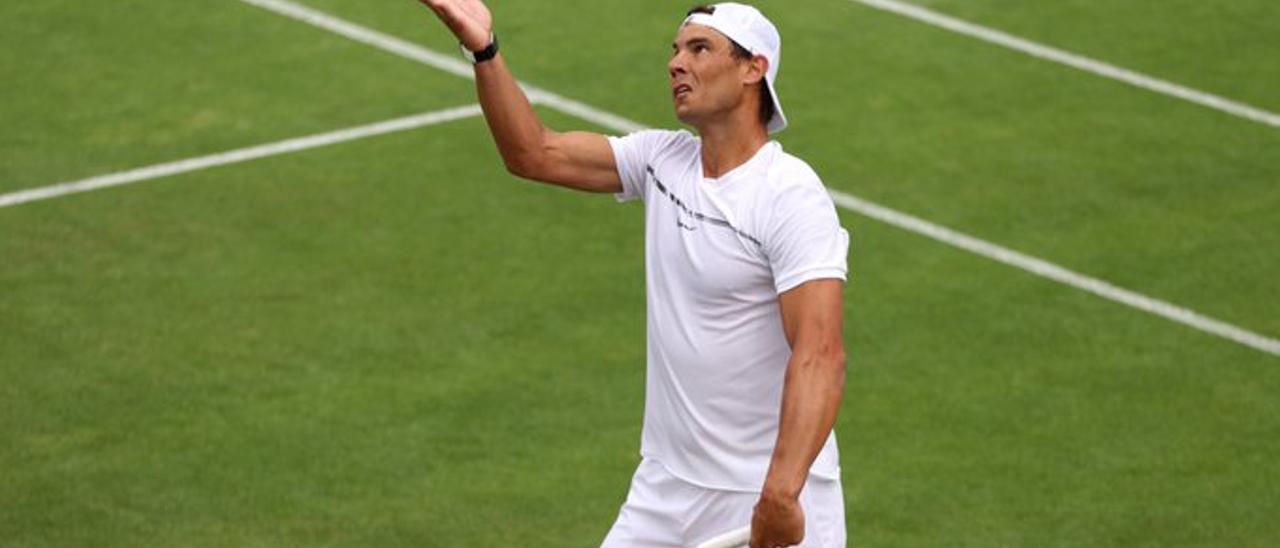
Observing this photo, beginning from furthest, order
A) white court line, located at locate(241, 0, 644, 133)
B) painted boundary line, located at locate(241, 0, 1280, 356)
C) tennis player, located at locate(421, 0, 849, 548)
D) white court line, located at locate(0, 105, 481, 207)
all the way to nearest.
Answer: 1. white court line, located at locate(241, 0, 644, 133)
2. white court line, located at locate(0, 105, 481, 207)
3. painted boundary line, located at locate(241, 0, 1280, 356)
4. tennis player, located at locate(421, 0, 849, 548)

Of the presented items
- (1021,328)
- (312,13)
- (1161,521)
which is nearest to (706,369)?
(1161,521)

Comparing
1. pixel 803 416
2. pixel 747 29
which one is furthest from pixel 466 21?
pixel 803 416

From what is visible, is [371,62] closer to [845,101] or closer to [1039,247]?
[845,101]

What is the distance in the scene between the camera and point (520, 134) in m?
8.50

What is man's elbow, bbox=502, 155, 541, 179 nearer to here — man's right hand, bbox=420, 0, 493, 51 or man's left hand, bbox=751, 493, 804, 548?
man's right hand, bbox=420, 0, 493, 51

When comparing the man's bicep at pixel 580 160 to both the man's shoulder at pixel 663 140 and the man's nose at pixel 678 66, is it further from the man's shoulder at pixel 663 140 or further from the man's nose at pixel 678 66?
the man's nose at pixel 678 66

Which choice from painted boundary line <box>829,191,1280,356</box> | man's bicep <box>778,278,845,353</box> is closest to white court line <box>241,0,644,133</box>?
painted boundary line <box>829,191,1280,356</box>

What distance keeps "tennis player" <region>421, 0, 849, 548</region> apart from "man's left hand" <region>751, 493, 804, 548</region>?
0.04ft

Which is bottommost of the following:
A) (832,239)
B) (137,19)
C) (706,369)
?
(137,19)

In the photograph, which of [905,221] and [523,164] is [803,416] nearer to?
[523,164]

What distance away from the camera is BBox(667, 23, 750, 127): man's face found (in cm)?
808

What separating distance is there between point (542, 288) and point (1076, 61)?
15.7ft

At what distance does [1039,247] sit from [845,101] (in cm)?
224

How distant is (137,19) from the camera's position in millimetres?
17000
